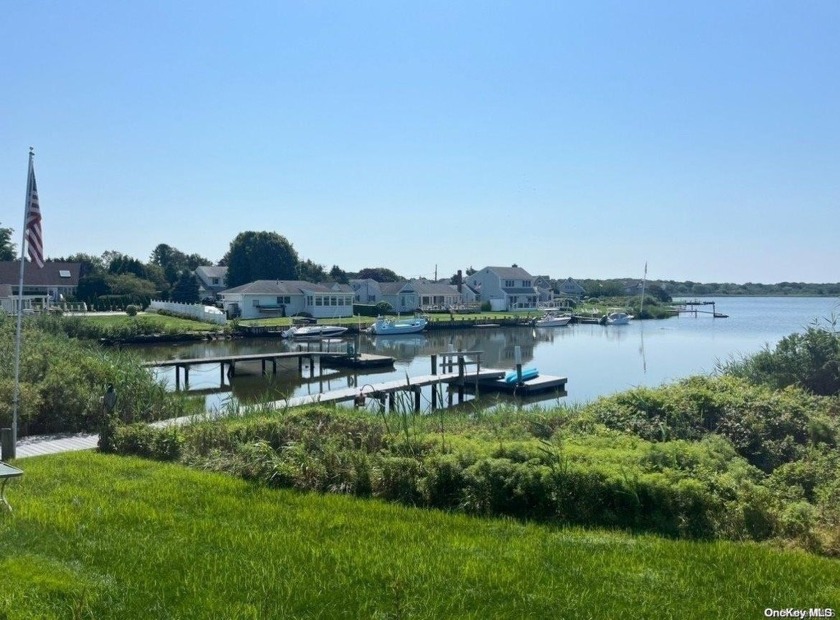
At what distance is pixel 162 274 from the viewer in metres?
91.4

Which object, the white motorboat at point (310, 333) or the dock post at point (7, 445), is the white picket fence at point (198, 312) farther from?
the dock post at point (7, 445)

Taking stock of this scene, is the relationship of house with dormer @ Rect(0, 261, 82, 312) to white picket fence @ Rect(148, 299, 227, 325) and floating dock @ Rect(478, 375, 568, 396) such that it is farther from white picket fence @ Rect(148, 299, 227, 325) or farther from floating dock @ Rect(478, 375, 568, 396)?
floating dock @ Rect(478, 375, 568, 396)

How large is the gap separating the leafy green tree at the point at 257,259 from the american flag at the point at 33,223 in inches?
3283

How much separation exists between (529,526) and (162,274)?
9124 cm

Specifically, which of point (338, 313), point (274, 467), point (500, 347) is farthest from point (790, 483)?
point (338, 313)

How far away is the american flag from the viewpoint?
11.5 metres

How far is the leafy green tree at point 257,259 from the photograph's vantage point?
94688 millimetres

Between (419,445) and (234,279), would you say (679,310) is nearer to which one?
(234,279)

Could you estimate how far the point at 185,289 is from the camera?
86.0 m

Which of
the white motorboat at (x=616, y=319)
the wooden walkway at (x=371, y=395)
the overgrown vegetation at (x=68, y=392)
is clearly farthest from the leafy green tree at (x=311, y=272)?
the overgrown vegetation at (x=68, y=392)

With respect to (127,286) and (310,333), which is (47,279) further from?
(310,333)

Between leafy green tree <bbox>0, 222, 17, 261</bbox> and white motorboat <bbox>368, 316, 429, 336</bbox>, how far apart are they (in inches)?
2067

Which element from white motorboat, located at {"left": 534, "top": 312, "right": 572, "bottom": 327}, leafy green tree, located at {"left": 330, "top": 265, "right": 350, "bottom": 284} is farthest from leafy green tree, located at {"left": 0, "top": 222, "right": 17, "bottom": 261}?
white motorboat, located at {"left": 534, "top": 312, "right": 572, "bottom": 327}

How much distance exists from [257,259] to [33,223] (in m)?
84.8
